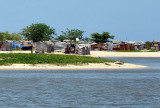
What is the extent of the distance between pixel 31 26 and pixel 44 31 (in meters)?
4.84

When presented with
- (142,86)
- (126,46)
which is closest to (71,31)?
(126,46)

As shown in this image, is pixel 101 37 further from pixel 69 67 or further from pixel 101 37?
pixel 69 67

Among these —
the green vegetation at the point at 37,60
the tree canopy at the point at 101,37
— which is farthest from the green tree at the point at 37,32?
the green vegetation at the point at 37,60

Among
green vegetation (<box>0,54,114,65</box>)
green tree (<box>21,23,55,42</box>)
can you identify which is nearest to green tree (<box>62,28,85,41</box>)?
green tree (<box>21,23,55,42</box>)

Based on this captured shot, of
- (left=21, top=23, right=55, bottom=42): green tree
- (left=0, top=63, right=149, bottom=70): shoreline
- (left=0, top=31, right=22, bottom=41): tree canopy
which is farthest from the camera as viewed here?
(left=0, top=31, right=22, bottom=41): tree canopy

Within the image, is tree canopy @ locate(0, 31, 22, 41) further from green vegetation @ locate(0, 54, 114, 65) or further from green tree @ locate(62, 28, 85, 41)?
green vegetation @ locate(0, 54, 114, 65)

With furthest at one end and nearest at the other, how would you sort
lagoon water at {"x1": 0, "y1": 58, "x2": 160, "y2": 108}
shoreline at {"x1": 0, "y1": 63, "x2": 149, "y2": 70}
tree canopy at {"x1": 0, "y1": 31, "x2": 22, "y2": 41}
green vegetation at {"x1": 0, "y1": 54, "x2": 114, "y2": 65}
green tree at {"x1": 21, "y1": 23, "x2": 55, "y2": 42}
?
tree canopy at {"x1": 0, "y1": 31, "x2": 22, "y2": 41}, green tree at {"x1": 21, "y1": 23, "x2": 55, "y2": 42}, green vegetation at {"x1": 0, "y1": 54, "x2": 114, "y2": 65}, shoreline at {"x1": 0, "y1": 63, "x2": 149, "y2": 70}, lagoon water at {"x1": 0, "y1": 58, "x2": 160, "y2": 108}

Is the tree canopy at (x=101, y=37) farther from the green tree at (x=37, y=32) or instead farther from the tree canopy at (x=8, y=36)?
the tree canopy at (x=8, y=36)

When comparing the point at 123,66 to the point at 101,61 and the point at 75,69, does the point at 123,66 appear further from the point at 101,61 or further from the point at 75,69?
the point at 75,69

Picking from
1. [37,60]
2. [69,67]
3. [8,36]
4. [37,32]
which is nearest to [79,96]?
[69,67]

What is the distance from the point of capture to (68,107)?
71.4ft

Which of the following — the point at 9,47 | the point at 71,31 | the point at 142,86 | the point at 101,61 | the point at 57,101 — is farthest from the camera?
the point at 71,31

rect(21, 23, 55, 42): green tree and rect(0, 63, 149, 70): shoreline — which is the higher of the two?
rect(21, 23, 55, 42): green tree

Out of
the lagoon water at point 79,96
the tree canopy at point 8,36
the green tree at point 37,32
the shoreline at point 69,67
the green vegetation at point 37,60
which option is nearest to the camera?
the lagoon water at point 79,96
